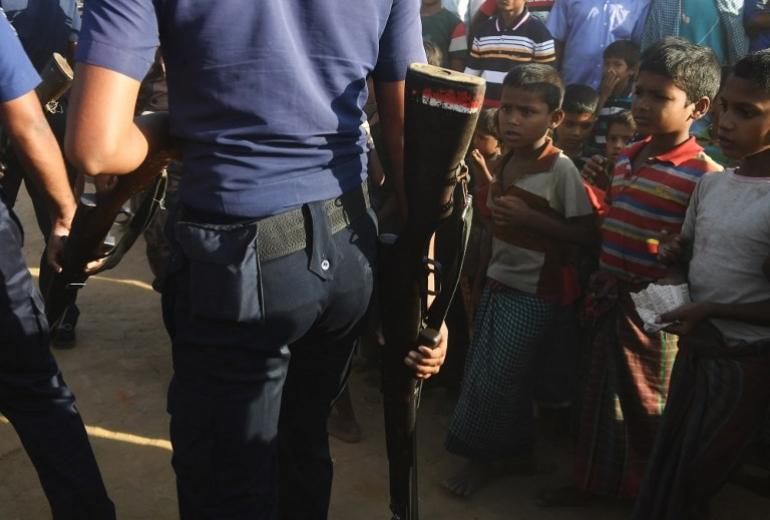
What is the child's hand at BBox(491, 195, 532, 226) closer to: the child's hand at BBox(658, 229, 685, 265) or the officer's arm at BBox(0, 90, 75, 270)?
the child's hand at BBox(658, 229, 685, 265)

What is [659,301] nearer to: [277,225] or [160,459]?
[277,225]

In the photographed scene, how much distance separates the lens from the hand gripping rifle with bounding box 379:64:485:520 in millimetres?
1752

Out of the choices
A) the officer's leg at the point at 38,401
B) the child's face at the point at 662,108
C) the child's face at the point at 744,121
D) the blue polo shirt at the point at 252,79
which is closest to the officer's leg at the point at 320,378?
Answer: the blue polo shirt at the point at 252,79

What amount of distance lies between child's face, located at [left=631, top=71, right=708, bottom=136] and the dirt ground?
137 cm

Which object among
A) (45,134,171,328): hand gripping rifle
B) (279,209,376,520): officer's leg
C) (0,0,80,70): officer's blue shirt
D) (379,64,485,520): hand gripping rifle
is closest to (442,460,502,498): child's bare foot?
(379,64,485,520): hand gripping rifle

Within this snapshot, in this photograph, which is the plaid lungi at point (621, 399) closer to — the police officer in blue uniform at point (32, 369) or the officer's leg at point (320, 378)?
the officer's leg at point (320, 378)

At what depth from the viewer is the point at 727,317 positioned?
7.66 feet

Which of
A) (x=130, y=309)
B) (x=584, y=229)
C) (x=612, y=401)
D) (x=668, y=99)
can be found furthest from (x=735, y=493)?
(x=130, y=309)

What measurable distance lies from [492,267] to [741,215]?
1034mm

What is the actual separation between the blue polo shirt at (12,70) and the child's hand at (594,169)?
2110mm

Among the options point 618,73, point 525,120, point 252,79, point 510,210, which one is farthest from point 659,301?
point 618,73

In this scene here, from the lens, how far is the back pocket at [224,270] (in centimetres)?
174

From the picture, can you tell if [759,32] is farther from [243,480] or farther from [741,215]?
[243,480]

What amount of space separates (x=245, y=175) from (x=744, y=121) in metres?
1.46
